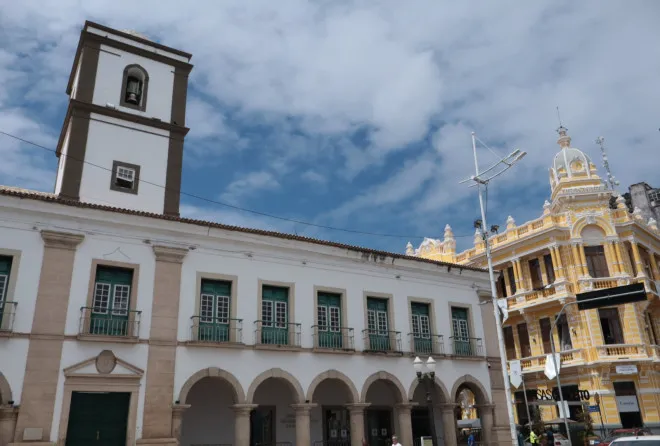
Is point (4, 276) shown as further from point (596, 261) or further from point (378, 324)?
point (596, 261)

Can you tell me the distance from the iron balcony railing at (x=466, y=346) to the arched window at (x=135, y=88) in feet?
50.4

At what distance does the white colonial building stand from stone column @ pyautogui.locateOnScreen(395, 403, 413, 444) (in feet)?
0.25

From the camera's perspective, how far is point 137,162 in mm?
20906

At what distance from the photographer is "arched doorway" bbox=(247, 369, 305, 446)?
19.7 m

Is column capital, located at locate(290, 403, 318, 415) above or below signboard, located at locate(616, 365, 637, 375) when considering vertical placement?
below

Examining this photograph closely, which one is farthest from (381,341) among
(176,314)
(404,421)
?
(176,314)

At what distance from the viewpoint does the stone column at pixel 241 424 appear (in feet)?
55.2

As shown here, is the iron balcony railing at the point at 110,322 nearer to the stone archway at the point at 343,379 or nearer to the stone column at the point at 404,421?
the stone archway at the point at 343,379

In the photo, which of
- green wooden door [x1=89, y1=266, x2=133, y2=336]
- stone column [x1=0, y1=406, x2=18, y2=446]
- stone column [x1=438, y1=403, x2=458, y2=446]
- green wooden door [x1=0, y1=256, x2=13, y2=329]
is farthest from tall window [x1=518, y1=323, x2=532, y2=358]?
green wooden door [x1=0, y1=256, x2=13, y2=329]

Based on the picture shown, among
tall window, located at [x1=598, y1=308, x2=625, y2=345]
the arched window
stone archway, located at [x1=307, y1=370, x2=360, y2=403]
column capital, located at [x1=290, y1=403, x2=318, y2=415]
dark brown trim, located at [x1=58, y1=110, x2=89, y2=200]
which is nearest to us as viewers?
column capital, located at [x1=290, y1=403, x2=318, y2=415]

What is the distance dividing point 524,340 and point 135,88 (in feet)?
83.0

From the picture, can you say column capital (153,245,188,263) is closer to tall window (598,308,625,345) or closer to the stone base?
the stone base

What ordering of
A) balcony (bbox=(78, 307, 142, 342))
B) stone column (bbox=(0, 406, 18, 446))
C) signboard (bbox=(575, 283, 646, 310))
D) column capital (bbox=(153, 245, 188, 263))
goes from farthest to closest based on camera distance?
signboard (bbox=(575, 283, 646, 310)) < column capital (bbox=(153, 245, 188, 263)) < balcony (bbox=(78, 307, 142, 342)) < stone column (bbox=(0, 406, 18, 446))

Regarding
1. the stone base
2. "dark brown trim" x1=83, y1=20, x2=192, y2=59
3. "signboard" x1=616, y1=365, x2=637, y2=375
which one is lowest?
the stone base
